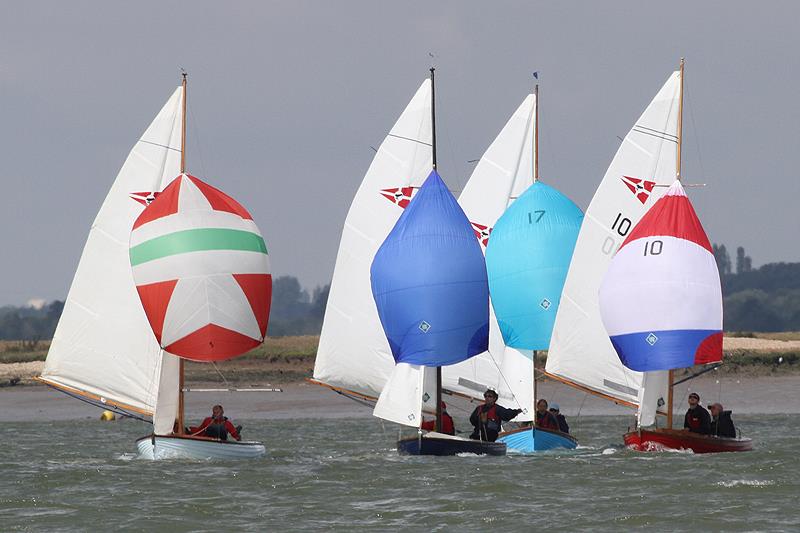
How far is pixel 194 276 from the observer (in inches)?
1387

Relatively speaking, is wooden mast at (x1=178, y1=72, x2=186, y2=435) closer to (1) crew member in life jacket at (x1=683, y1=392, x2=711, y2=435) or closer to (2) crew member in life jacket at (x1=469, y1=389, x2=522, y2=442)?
(2) crew member in life jacket at (x1=469, y1=389, x2=522, y2=442)

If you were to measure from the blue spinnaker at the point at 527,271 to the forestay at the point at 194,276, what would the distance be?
737 cm

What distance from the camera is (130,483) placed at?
3247cm

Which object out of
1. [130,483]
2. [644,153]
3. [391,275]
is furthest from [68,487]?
[644,153]

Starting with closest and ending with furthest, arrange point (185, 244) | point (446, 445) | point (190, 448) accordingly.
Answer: point (190, 448) → point (185, 244) → point (446, 445)

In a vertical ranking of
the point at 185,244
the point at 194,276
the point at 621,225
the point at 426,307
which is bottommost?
the point at 426,307

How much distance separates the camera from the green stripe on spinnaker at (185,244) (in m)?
35.2

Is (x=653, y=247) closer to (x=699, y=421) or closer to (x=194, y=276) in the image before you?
(x=699, y=421)

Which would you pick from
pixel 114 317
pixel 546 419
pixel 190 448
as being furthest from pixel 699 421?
pixel 114 317

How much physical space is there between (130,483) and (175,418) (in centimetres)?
370

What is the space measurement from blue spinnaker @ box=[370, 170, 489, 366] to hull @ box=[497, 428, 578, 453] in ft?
9.52

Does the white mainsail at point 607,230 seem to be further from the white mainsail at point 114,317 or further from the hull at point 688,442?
the white mainsail at point 114,317

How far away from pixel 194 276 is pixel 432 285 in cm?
541

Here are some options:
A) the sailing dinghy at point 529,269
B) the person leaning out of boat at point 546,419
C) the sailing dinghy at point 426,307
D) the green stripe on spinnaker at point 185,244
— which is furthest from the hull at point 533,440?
the green stripe on spinnaker at point 185,244
